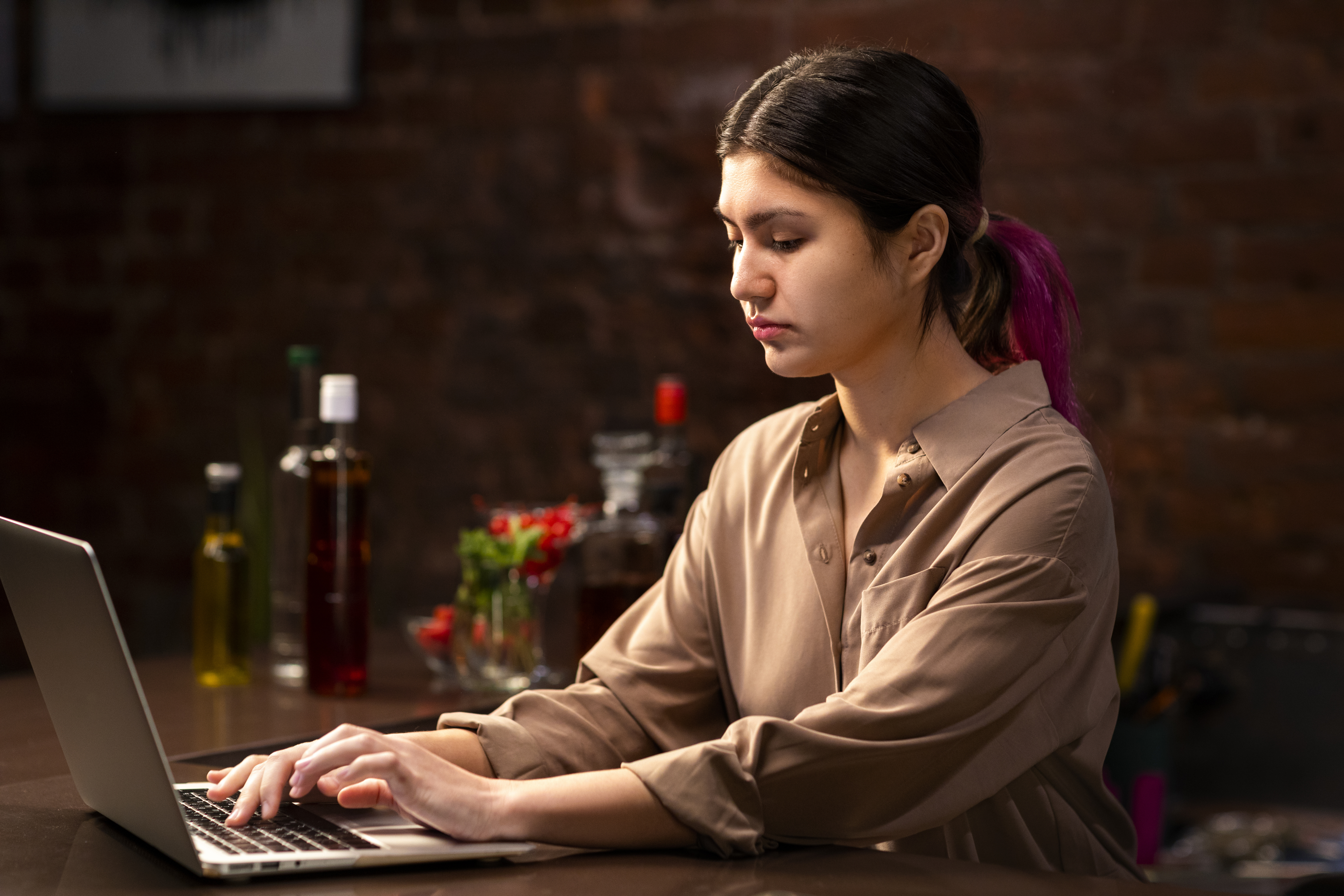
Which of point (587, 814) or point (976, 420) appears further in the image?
Result: point (976, 420)

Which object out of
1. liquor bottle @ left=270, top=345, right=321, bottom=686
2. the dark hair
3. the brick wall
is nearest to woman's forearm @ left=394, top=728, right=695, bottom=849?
the dark hair

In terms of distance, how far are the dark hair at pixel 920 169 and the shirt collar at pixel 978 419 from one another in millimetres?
50

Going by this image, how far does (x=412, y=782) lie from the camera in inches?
37.9

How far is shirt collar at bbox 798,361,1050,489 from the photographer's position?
116cm

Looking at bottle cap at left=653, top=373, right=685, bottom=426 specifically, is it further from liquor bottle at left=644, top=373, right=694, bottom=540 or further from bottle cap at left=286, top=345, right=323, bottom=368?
bottle cap at left=286, top=345, right=323, bottom=368

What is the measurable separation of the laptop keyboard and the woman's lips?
1.57 ft

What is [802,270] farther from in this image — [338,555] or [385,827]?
[338,555]

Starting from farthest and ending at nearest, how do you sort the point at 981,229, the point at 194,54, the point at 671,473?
the point at 194,54, the point at 671,473, the point at 981,229

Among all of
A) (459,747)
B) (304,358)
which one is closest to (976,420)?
(459,747)

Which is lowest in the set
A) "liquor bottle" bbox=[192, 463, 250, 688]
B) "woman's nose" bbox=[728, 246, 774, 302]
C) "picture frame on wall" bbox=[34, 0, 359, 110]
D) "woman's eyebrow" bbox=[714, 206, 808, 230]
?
"liquor bottle" bbox=[192, 463, 250, 688]

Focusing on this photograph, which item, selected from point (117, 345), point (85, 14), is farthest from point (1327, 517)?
point (85, 14)

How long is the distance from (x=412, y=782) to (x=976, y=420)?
0.52 meters

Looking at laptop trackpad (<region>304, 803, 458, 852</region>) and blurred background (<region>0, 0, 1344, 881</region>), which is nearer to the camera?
laptop trackpad (<region>304, 803, 458, 852</region>)

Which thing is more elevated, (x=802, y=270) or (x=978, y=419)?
(x=802, y=270)
